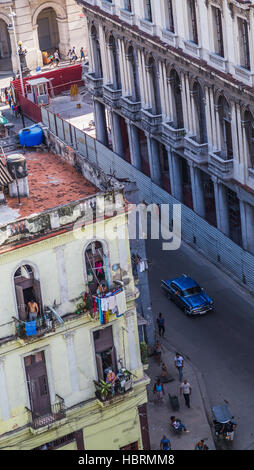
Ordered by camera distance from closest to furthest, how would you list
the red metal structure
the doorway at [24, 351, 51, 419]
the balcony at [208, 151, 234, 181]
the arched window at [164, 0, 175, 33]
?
the doorway at [24, 351, 51, 419], the balcony at [208, 151, 234, 181], the arched window at [164, 0, 175, 33], the red metal structure

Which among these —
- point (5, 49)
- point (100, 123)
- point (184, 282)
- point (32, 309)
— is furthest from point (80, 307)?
point (5, 49)

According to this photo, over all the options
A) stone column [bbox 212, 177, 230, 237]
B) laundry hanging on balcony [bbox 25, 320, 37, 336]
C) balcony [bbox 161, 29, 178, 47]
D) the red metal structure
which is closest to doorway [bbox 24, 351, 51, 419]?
laundry hanging on balcony [bbox 25, 320, 37, 336]

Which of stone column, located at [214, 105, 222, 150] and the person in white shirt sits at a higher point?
stone column, located at [214, 105, 222, 150]

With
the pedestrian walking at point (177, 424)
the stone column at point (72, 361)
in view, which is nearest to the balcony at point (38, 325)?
the stone column at point (72, 361)

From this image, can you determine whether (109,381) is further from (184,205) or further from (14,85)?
(14,85)

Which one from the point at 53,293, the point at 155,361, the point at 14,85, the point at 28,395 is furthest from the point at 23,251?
the point at 14,85

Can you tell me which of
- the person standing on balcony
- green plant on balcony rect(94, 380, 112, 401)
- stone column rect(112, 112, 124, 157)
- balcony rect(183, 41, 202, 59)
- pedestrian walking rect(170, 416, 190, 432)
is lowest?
pedestrian walking rect(170, 416, 190, 432)

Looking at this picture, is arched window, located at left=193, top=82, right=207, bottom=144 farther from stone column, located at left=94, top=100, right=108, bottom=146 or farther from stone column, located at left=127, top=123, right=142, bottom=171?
stone column, located at left=94, top=100, right=108, bottom=146
